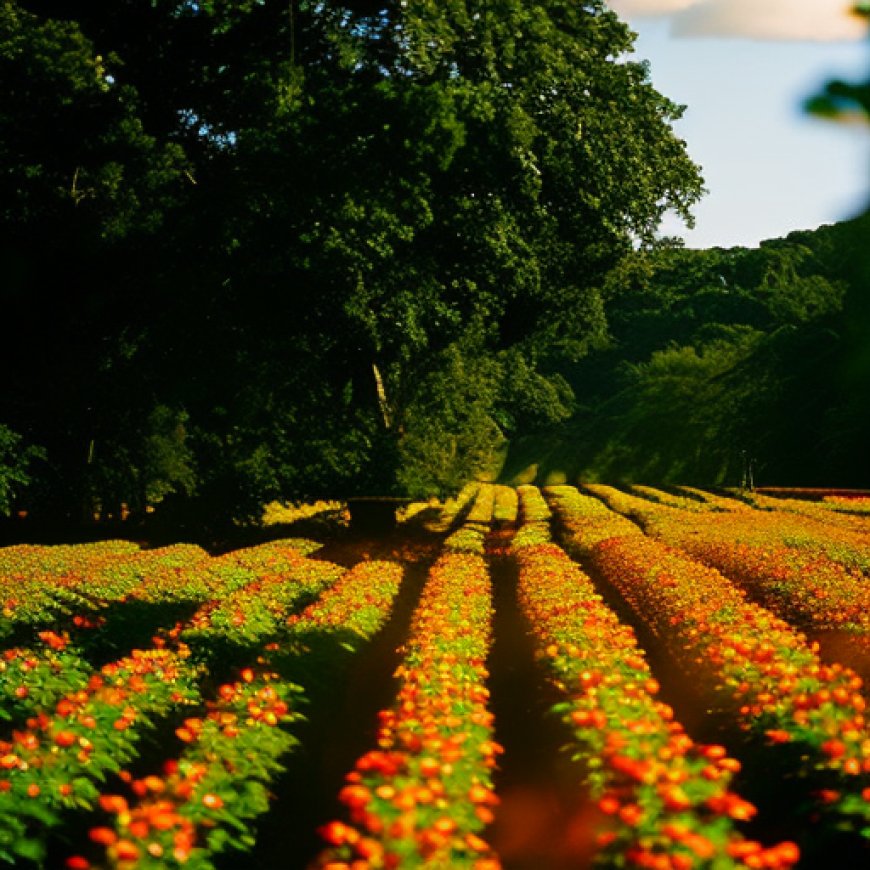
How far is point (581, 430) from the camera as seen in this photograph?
3676 inches

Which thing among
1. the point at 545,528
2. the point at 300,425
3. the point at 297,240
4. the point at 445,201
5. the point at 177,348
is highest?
the point at 445,201

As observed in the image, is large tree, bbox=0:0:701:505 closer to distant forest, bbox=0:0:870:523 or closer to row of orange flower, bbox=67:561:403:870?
distant forest, bbox=0:0:870:523

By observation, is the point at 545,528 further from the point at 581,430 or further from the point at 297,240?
the point at 581,430

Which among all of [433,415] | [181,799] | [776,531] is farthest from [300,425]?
[181,799]

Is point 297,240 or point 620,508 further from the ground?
point 297,240

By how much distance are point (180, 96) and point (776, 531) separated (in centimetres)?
2077

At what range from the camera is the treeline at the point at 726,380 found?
5806cm

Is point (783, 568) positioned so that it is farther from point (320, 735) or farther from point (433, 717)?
point (433, 717)

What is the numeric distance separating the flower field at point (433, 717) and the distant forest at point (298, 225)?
848cm

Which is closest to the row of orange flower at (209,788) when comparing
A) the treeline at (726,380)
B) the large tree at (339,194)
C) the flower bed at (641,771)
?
the flower bed at (641,771)

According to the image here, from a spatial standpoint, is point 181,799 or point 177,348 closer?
point 181,799

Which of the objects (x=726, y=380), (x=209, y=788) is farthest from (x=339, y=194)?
(x=726, y=380)

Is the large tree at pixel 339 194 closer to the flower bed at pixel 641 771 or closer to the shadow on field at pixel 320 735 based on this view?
the shadow on field at pixel 320 735

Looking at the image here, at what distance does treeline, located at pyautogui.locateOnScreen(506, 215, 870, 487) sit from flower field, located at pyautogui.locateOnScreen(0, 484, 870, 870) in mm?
20929
